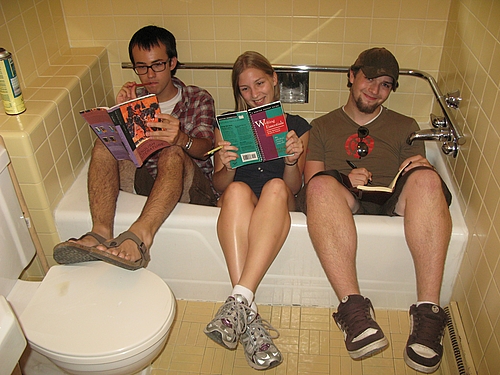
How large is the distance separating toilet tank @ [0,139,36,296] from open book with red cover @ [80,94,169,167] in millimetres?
292

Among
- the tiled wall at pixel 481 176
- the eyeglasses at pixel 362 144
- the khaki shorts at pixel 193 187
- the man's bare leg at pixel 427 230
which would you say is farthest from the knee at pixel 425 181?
the khaki shorts at pixel 193 187

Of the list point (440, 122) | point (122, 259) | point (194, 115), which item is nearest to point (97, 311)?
point (122, 259)

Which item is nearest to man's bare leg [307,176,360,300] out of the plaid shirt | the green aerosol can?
the plaid shirt

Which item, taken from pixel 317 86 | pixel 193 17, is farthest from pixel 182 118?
pixel 317 86

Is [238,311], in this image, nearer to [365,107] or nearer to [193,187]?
[193,187]

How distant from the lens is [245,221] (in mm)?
1650

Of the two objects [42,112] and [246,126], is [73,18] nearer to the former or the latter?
[42,112]

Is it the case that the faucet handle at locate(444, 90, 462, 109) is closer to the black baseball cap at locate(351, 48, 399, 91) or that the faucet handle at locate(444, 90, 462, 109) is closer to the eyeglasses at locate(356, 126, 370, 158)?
the black baseball cap at locate(351, 48, 399, 91)

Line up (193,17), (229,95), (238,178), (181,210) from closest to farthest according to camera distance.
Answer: (181,210) → (238,178) → (193,17) → (229,95)

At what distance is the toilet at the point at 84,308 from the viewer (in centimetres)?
129

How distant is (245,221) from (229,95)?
2.84 ft

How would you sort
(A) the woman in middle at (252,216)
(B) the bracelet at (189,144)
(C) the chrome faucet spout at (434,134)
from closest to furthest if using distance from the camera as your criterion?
(A) the woman in middle at (252,216)
(C) the chrome faucet spout at (434,134)
(B) the bracelet at (189,144)

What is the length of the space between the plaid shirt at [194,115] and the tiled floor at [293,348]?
1.99 ft

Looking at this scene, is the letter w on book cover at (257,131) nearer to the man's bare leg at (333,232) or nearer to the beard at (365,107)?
the man's bare leg at (333,232)
